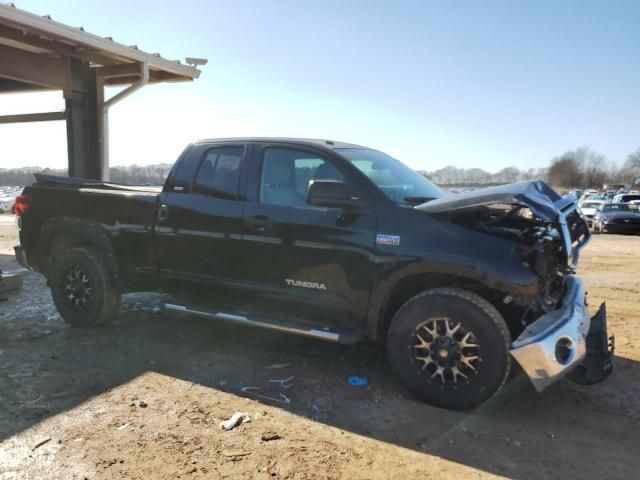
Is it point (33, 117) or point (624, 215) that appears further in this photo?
point (624, 215)

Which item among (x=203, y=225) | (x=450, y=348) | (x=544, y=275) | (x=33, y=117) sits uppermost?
(x=33, y=117)

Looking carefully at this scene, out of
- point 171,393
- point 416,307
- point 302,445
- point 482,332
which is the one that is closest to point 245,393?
point 171,393

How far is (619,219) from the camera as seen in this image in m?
20.6

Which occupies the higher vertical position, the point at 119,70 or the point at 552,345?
the point at 119,70

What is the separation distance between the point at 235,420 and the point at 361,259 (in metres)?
1.45

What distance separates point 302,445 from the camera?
3076mm

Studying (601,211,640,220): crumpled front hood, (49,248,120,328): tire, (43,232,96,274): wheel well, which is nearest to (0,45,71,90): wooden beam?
(43,232,96,274): wheel well

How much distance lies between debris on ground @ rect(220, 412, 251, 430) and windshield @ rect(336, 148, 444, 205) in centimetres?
192

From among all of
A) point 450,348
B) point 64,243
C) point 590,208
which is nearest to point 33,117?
point 64,243

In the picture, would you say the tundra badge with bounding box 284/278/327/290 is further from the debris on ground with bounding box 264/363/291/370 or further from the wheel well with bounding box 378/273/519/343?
the debris on ground with bounding box 264/363/291/370

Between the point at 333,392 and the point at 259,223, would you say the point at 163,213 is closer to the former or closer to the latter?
the point at 259,223

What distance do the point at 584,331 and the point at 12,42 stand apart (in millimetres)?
7951

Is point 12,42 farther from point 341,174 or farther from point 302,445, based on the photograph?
point 302,445

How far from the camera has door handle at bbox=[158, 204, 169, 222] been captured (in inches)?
184
